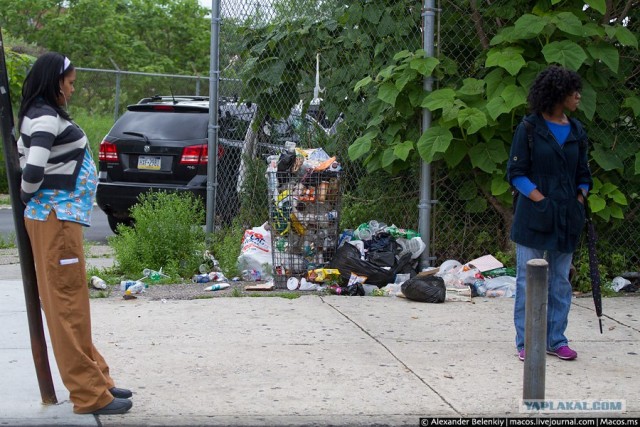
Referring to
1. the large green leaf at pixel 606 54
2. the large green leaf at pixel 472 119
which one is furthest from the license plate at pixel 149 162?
the large green leaf at pixel 606 54

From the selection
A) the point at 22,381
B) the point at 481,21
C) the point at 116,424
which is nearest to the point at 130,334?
the point at 22,381

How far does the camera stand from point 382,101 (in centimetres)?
833

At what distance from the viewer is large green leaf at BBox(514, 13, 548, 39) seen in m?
7.55

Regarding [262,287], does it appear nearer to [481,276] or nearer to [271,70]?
[481,276]

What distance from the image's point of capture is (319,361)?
5938 mm

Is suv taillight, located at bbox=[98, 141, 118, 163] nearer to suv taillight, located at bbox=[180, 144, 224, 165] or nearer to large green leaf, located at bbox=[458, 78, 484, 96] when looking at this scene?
suv taillight, located at bbox=[180, 144, 224, 165]

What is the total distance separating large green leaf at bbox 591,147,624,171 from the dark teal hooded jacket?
219 centimetres

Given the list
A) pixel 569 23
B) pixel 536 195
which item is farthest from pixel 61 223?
pixel 569 23

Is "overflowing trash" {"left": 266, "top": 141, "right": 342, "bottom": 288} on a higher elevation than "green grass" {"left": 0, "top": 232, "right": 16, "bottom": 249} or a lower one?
higher

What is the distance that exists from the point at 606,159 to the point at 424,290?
78.5 inches

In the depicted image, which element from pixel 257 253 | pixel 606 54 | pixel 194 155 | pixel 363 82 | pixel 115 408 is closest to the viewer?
pixel 115 408

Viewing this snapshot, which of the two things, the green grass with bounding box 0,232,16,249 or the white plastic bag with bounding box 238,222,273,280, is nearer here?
the white plastic bag with bounding box 238,222,273,280

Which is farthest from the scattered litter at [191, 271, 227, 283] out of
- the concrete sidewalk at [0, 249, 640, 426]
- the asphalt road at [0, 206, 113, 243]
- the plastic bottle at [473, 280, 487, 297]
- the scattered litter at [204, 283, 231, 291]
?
the asphalt road at [0, 206, 113, 243]

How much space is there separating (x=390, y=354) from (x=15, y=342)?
103 inches
